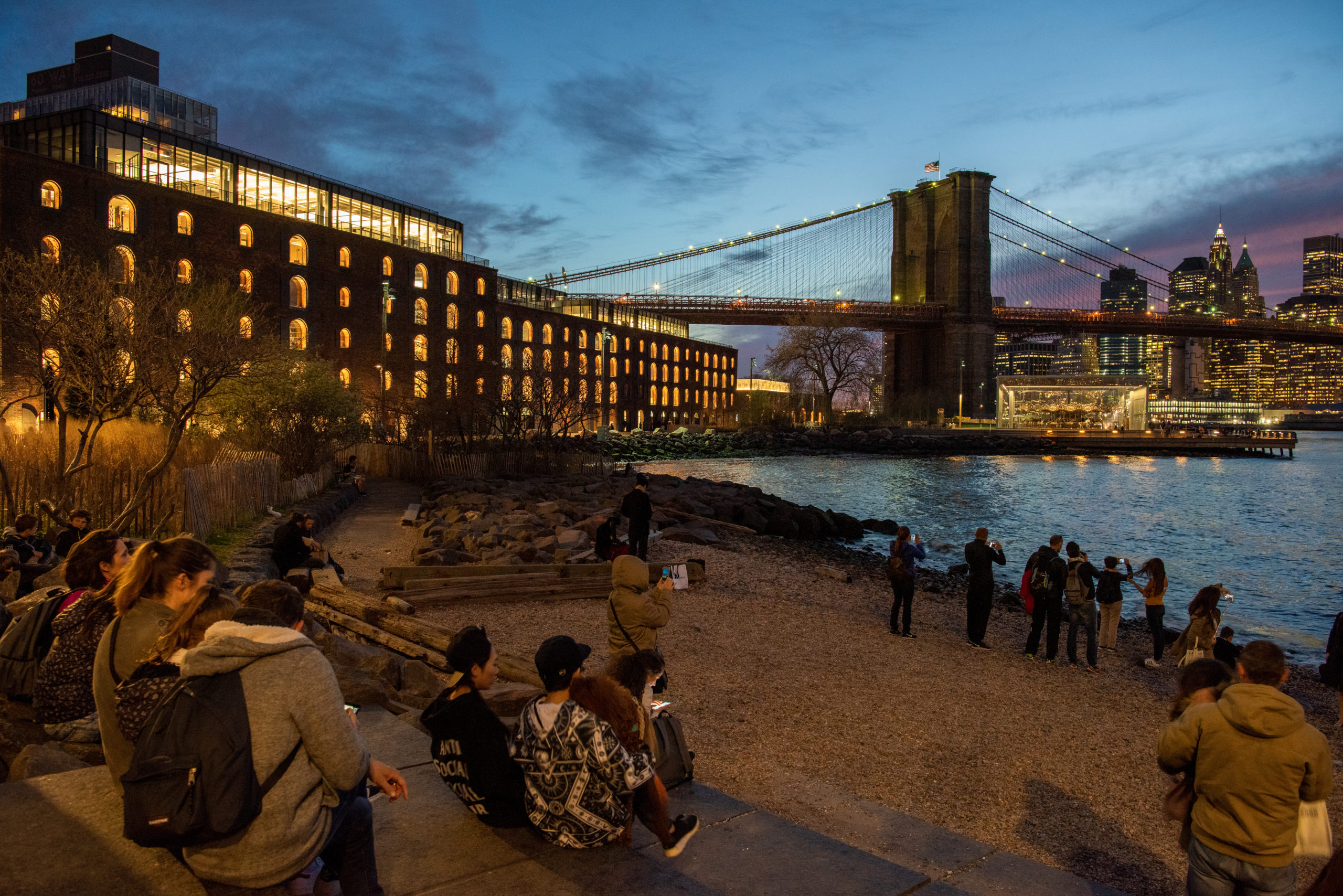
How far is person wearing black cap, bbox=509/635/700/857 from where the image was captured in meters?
3.68

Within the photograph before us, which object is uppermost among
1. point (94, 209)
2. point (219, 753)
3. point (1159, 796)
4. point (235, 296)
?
point (94, 209)

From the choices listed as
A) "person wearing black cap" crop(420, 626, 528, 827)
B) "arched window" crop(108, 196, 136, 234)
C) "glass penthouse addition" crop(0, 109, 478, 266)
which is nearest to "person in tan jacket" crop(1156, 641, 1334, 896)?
"person wearing black cap" crop(420, 626, 528, 827)

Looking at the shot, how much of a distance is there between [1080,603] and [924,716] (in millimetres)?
3997

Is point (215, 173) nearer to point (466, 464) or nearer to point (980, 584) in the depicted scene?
point (466, 464)

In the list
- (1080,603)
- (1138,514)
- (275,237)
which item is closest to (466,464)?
(1080,603)

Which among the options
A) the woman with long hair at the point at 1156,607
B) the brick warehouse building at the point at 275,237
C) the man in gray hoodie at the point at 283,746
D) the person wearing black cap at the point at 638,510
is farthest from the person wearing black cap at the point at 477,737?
the brick warehouse building at the point at 275,237

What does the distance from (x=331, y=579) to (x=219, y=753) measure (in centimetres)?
803

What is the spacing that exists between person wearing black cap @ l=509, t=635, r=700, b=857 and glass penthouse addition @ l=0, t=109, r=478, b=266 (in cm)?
4499

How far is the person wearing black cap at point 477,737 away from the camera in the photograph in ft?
12.5

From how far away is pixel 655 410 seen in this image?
92.9 meters

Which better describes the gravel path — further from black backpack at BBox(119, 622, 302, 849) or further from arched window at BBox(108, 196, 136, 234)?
arched window at BBox(108, 196, 136, 234)

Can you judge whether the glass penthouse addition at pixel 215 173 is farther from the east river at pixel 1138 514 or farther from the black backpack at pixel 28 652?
the black backpack at pixel 28 652

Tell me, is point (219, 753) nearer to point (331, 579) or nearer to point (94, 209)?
point (331, 579)

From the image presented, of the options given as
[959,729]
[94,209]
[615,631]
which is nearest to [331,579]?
[615,631]
